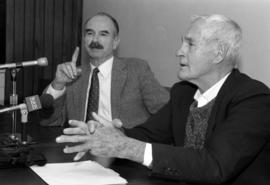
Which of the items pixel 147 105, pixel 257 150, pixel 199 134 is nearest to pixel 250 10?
pixel 147 105

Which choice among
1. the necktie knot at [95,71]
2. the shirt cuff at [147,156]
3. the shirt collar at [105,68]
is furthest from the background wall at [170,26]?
the shirt cuff at [147,156]

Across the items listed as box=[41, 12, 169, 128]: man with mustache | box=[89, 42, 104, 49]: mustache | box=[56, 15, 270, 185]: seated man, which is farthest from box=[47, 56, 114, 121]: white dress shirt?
box=[56, 15, 270, 185]: seated man

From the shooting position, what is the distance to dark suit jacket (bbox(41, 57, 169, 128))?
3357 mm

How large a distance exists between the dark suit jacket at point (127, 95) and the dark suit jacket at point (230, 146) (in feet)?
3.69

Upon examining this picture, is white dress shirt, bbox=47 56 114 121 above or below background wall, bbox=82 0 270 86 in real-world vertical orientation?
below

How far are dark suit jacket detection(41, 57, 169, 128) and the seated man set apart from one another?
95 cm

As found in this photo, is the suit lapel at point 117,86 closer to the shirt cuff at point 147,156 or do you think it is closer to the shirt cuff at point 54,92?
the shirt cuff at point 54,92

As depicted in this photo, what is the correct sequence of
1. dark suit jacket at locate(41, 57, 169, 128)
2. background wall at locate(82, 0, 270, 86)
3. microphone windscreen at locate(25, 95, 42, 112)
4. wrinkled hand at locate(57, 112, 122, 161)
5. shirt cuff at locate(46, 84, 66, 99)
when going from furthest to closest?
dark suit jacket at locate(41, 57, 169, 128)
shirt cuff at locate(46, 84, 66, 99)
background wall at locate(82, 0, 270, 86)
microphone windscreen at locate(25, 95, 42, 112)
wrinkled hand at locate(57, 112, 122, 161)

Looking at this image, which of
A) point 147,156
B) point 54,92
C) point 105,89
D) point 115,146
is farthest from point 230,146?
point 105,89

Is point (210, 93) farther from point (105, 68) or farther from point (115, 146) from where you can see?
point (105, 68)

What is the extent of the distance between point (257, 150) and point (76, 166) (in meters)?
0.72

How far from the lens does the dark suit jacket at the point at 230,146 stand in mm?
1717

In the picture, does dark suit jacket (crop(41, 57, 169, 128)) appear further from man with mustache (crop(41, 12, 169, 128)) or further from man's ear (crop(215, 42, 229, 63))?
man's ear (crop(215, 42, 229, 63))

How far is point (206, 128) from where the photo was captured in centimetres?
209
